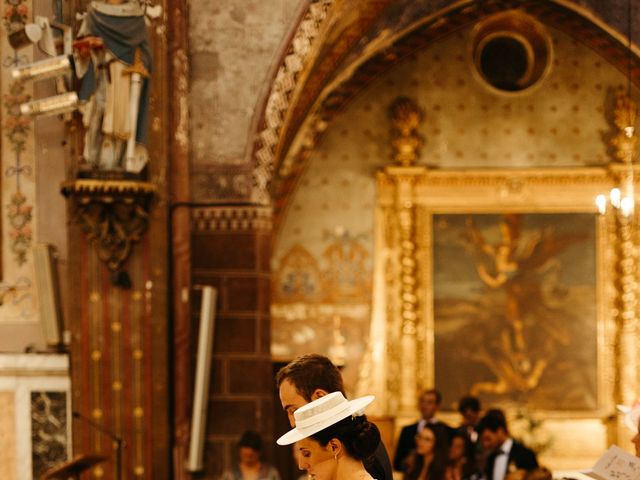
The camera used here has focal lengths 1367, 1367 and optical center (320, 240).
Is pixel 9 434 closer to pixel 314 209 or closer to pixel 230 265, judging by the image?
pixel 230 265

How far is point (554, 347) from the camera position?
46.1ft

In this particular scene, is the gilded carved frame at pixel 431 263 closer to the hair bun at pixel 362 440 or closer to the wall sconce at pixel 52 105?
the wall sconce at pixel 52 105

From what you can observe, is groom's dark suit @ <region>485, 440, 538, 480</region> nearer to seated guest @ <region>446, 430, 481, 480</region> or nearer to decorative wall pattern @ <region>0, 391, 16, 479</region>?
seated guest @ <region>446, 430, 481, 480</region>

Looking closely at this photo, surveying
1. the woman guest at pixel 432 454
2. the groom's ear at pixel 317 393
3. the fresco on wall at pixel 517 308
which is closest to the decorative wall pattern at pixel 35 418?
the woman guest at pixel 432 454

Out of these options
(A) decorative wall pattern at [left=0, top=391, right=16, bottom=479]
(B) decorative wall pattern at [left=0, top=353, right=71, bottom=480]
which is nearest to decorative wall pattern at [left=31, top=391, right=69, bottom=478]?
(B) decorative wall pattern at [left=0, top=353, right=71, bottom=480]

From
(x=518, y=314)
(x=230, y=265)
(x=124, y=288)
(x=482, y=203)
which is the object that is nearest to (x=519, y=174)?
(x=482, y=203)

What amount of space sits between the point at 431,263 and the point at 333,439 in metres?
10.4

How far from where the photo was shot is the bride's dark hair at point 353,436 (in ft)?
12.7

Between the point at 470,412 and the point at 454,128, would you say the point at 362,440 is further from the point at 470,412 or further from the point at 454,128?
the point at 454,128

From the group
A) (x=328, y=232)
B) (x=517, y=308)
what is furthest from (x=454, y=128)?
(x=517, y=308)

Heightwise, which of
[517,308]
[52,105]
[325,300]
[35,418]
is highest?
[52,105]

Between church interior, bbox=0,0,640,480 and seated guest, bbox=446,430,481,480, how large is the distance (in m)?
1.70

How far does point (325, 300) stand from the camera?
45.8 ft

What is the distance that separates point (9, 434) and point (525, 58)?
23.1ft
